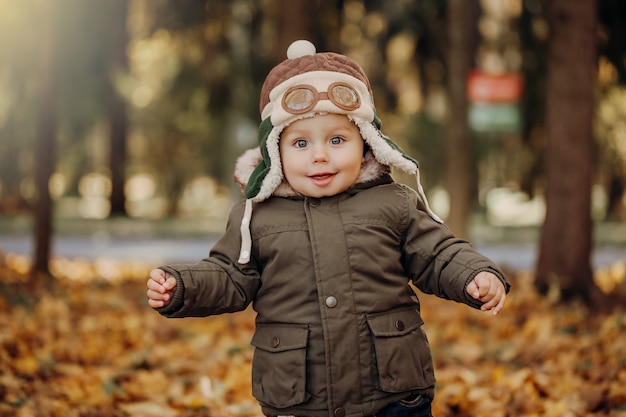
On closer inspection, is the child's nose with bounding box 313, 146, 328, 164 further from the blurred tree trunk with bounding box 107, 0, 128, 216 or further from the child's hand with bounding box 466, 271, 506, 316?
the blurred tree trunk with bounding box 107, 0, 128, 216

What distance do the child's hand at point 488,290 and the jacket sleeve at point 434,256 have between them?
0.05 metres

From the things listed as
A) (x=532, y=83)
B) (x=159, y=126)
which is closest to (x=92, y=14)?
(x=159, y=126)

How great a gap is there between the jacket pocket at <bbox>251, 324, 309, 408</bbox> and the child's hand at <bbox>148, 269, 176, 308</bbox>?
1.20ft

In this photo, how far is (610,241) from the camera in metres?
18.5

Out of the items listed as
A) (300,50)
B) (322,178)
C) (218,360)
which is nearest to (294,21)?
(218,360)

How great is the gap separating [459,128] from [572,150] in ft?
7.67

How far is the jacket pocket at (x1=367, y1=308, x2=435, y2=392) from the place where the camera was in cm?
263

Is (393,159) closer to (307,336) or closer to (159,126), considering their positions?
(307,336)

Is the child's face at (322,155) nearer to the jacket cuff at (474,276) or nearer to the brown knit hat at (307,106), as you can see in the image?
the brown knit hat at (307,106)

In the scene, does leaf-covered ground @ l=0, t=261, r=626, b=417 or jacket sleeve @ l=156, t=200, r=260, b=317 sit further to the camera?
leaf-covered ground @ l=0, t=261, r=626, b=417

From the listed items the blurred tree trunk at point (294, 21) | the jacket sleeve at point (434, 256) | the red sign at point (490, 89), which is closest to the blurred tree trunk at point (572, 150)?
the red sign at point (490, 89)

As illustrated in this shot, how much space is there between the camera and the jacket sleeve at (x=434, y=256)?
268cm

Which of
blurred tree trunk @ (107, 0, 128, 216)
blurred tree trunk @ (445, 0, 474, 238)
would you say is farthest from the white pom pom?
blurred tree trunk @ (107, 0, 128, 216)

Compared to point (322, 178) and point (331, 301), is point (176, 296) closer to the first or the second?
point (331, 301)
